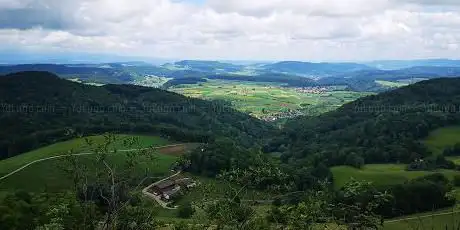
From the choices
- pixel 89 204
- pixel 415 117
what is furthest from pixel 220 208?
pixel 415 117

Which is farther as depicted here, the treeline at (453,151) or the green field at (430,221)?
the treeline at (453,151)

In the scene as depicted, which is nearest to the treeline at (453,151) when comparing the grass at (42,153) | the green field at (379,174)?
the green field at (379,174)

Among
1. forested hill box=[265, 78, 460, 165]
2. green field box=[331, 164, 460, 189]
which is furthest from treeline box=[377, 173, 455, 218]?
forested hill box=[265, 78, 460, 165]

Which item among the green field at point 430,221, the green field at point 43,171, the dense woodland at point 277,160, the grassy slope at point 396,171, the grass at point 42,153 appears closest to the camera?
the dense woodland at point 277,160

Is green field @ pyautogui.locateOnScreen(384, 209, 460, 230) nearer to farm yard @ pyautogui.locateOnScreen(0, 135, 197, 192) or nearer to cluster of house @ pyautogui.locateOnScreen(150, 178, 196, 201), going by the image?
cluster of house @ pyautogui.locateOnScreen(150, 178, 196, 201)

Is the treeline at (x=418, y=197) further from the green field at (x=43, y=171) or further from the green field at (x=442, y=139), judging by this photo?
the green field at (x=442, y=139)

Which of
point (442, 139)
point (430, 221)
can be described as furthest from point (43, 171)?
point (442, 139)
